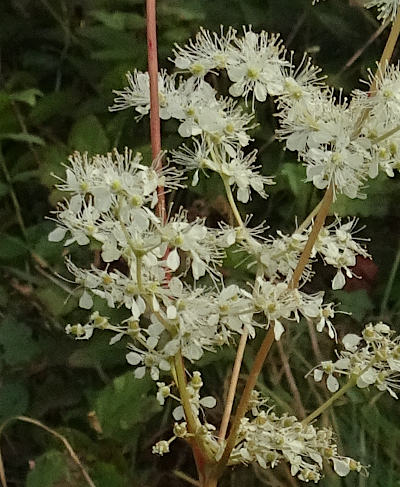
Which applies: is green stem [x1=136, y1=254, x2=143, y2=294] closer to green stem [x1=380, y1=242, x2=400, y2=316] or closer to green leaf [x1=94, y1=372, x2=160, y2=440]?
green leaf [x1=94, y1=372, x2=160, y2=440]

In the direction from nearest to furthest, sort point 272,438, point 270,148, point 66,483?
point 272,438 → point 66,483 → point 270,148

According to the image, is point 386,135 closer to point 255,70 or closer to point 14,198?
point 255,70


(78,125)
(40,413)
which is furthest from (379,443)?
(78,125)

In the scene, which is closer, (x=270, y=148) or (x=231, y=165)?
(x=231, y=165)

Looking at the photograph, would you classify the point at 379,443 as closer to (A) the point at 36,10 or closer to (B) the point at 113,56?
(B) the point at 113,56

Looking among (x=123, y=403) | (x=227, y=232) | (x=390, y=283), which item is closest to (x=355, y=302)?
(x=390, y=283)

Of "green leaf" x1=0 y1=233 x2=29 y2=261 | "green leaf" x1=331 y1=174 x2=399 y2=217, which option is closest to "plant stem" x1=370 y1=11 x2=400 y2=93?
"green leaf" x1=331 y1=174 x2=399 y2=217

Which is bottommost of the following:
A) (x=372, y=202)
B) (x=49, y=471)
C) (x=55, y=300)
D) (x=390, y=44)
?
(x=49, y=471)

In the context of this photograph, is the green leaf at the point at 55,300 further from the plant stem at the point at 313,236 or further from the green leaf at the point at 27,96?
the plant stem at the point at 313,236
